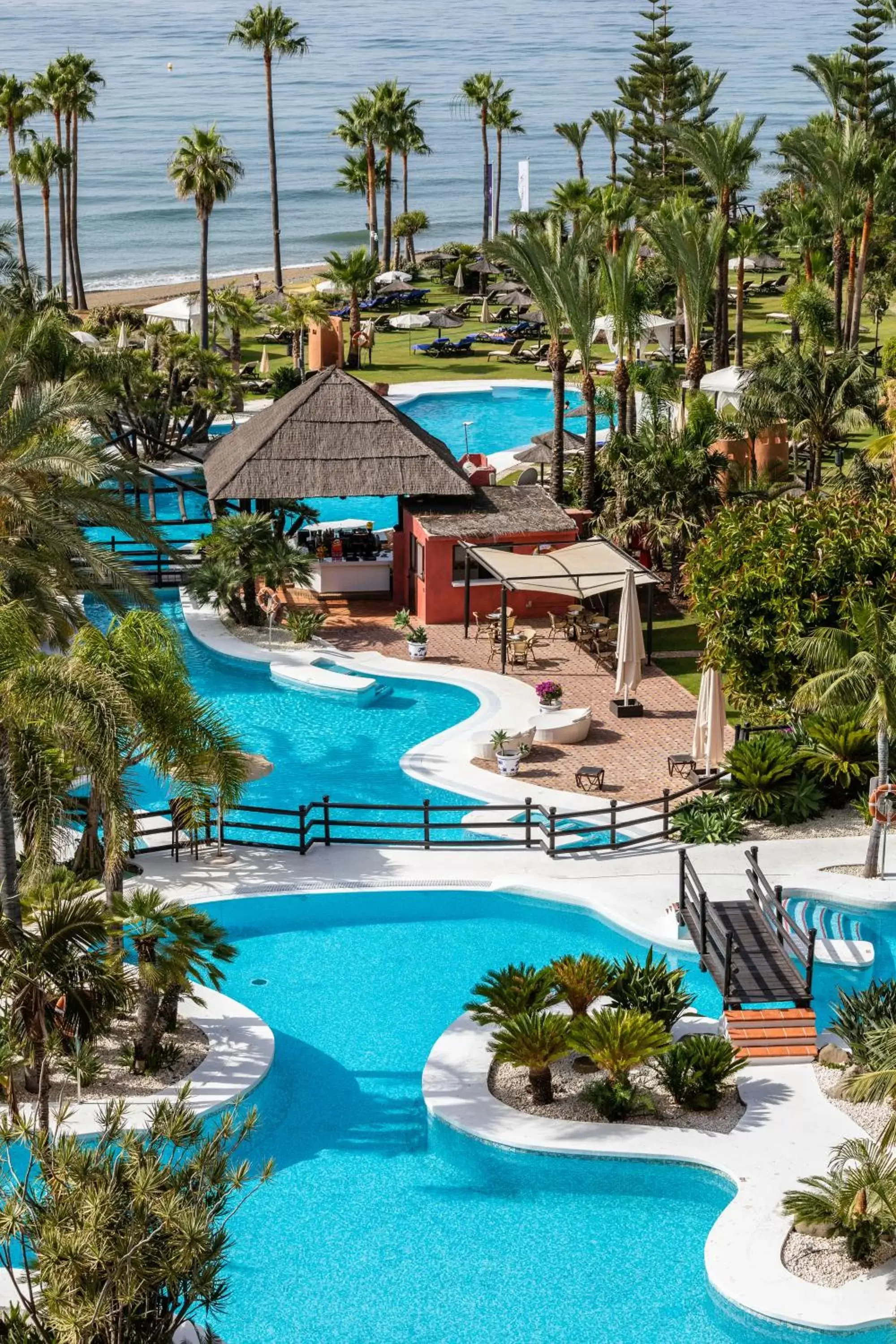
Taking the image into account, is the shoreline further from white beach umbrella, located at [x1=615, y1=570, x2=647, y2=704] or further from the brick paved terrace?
white beach umbrella, located at [x1=615, y1=570, x2=647, y2=704]

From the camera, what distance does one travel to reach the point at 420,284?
77.0 metres

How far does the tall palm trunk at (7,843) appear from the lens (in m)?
17.7

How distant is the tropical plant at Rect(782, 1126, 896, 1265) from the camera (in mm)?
15102

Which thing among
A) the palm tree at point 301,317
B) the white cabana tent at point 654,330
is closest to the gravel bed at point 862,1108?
the white cabana tent at point 654,330

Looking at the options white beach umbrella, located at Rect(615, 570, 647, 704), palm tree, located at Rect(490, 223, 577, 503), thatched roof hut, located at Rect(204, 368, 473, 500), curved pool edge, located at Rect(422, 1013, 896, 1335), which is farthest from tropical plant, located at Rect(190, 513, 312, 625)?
curved pool edge, located at Rect(422, 1013, 896, 1335)

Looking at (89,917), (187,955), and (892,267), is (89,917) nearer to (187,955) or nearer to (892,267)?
(187,955)

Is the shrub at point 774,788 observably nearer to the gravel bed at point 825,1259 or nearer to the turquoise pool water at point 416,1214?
the turquoise pool water at point 416,1214

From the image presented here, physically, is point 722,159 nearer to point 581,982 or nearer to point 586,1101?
point 581,982

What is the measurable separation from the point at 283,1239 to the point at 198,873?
780 centimetres

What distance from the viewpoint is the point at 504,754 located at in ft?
87.8

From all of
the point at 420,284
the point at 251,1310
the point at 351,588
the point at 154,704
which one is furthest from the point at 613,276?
the point at 420,284

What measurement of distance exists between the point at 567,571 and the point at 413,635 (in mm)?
3503

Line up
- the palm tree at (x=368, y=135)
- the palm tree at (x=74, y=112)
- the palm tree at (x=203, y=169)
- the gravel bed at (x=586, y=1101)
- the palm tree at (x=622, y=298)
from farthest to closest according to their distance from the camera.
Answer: the palm tree at (x=368, y=135), the palm tree at (x=74, y=112), the palm tree at (x=203, y=169), the palm tree at (x=622, y=298), the gravel bed at (x=586, y=1101)

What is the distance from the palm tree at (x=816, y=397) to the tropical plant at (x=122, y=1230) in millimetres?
26788
